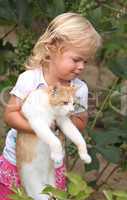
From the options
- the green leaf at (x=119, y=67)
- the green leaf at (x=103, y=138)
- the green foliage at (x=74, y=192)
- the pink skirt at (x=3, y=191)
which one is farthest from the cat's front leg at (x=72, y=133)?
the green leaf at (x=119, y=67)

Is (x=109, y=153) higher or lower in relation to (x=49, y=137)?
lower

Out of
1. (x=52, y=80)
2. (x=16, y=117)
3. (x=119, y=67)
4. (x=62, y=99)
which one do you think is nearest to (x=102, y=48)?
(x=119, y=67)

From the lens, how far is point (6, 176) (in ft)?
6.58

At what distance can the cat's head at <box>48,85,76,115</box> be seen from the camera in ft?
5.12

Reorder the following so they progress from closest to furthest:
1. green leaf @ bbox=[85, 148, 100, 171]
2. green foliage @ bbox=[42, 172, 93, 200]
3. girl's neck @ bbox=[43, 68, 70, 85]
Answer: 1. green foliage @ bbox=[42, 172, 93, 200]
2. girl's neck @ bbox=[43, 68, 70, 85]
3. green leaf @ bbox=[85, 148, 100, 171]

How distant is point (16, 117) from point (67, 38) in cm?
26

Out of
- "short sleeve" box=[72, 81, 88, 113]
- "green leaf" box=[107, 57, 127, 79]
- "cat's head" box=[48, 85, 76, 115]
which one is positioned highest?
"cat's head" box=[48, 85, 76, 115]

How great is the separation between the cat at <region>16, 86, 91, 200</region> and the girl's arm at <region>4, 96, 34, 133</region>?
0.02 m

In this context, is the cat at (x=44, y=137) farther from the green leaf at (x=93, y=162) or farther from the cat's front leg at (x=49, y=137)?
the green leaf at (x=93, y=162)

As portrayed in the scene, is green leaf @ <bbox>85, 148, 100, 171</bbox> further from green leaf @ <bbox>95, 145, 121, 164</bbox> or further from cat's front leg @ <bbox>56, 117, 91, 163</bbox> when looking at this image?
cat's front leg @ <bbox>56, 117, 91, 163</bbox>

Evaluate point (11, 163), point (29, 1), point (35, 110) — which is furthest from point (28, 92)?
point (29, 1)

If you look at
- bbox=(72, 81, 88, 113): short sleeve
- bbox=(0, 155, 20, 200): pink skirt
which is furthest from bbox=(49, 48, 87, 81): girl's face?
bbox=(0, 155, 20, 200): pink skirt

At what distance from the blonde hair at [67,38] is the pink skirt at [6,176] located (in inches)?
14.2

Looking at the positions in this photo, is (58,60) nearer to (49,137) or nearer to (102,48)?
(49,137)
